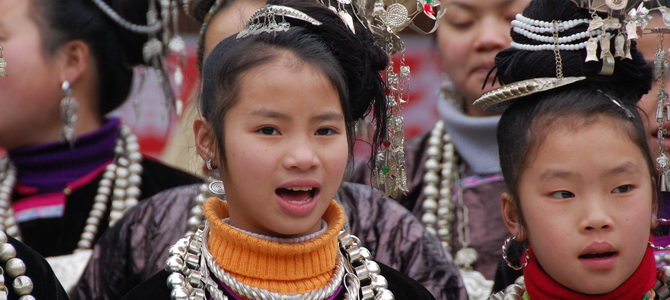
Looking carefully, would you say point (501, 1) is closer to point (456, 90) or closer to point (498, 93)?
point (456, 90)

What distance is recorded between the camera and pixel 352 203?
9.21 ft

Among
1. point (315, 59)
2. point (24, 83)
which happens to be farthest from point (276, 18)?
point (24, 83)

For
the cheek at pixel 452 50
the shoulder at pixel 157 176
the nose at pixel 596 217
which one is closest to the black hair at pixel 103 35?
the shoulder at pixel 157 176

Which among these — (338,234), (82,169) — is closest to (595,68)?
(338,234)

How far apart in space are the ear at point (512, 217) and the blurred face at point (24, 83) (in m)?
1.58

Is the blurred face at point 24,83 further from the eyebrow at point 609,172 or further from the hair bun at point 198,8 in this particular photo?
the eyebrow at point 609,172

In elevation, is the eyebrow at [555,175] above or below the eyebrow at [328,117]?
below

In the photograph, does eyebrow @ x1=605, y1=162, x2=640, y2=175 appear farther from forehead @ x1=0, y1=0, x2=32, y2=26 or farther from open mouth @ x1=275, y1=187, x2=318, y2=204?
forehead @ x1=0, y1=0, x2=32, y2=26

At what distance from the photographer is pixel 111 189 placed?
329 cm

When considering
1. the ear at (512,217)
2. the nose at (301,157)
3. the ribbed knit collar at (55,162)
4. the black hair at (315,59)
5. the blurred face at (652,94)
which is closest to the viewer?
the nose at (301,157)

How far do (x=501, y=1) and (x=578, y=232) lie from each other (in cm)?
106

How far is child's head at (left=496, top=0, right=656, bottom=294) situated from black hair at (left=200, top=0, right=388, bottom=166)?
1.03 feet

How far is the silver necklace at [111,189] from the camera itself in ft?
10.4

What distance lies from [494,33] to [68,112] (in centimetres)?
133
